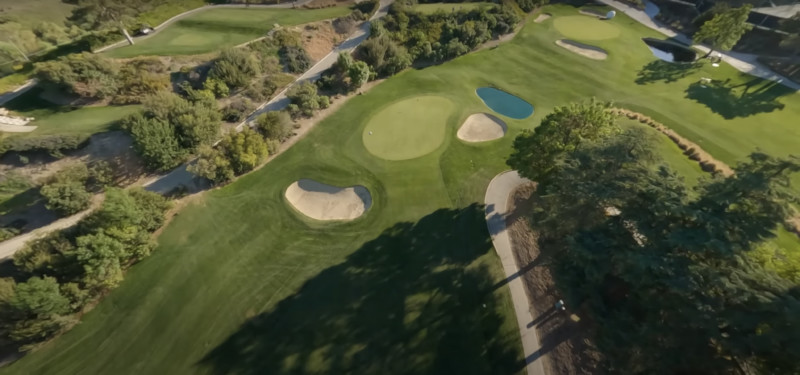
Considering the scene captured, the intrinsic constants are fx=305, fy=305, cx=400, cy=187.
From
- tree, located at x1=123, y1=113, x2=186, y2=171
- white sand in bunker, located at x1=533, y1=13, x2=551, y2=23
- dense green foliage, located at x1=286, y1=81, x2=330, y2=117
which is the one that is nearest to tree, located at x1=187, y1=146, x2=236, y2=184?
tree, located at x1=123, y1=113, x2=186, y2=171

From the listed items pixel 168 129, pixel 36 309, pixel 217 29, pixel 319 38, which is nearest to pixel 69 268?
pixel 36 309

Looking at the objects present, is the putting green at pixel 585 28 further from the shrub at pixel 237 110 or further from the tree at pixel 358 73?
the shrub at pixel 237 110

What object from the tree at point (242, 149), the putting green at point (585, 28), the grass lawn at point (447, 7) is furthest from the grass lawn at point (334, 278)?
the grass lawn at point (447, 7)

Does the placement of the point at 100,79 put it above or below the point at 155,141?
above

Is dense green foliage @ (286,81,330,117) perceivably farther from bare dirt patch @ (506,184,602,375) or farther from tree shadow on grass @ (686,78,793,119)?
tree shadow on grass @ (686,78,793,119)

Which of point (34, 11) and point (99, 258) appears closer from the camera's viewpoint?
point (99, 258)

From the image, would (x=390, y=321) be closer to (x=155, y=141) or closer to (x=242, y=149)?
(x=242, y=149)
